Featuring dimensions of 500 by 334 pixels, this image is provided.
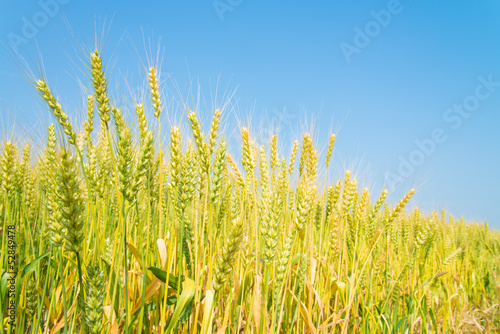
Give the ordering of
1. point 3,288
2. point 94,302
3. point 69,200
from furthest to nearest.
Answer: point 3,288 → point 94,302 → point 69,200

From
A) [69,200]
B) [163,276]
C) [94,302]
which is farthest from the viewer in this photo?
[163,276]

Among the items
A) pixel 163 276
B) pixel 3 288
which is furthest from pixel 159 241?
pixel 3 288

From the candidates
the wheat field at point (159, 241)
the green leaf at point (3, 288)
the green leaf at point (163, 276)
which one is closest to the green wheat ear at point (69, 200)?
the wheat field at point (159, 241)

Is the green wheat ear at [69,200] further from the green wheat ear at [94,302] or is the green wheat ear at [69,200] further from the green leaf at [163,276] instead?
the green leaf at [163,276]

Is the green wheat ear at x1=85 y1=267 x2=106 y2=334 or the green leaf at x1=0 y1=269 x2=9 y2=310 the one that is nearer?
the green wheat ear at x1=85 y1=267 x2=106 y2=334

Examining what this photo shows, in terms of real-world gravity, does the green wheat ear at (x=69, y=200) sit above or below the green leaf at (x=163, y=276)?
above

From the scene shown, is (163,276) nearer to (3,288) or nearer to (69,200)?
(69,200)

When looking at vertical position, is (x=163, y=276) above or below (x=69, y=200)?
below

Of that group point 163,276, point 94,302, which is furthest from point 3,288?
point 163,276

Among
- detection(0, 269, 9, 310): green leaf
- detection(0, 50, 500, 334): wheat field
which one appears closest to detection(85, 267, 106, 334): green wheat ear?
detection(0, 50, 500, 334): wheat field

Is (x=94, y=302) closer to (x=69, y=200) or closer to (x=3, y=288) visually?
(x=69, y=200)

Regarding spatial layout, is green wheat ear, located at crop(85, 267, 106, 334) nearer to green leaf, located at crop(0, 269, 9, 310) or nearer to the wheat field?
the wheat field

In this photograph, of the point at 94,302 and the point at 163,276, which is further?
the point at 163,276

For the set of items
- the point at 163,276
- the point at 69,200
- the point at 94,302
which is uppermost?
the point at 69,200
